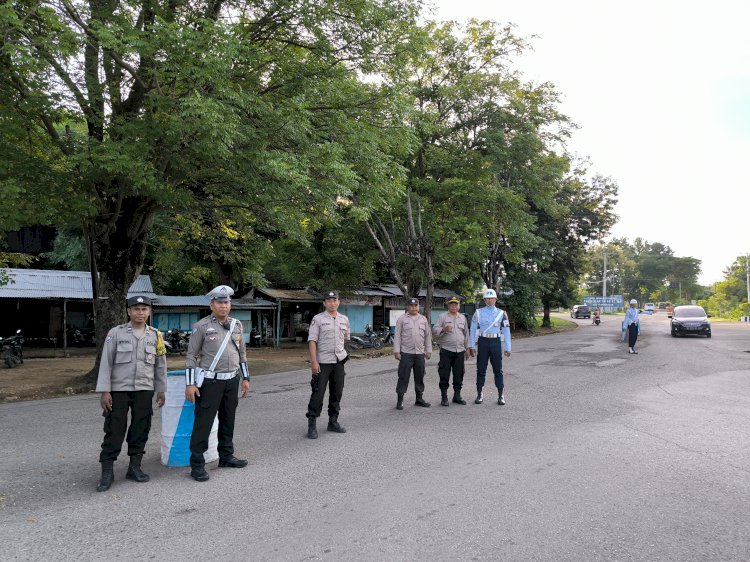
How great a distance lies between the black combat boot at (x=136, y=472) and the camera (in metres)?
5.03

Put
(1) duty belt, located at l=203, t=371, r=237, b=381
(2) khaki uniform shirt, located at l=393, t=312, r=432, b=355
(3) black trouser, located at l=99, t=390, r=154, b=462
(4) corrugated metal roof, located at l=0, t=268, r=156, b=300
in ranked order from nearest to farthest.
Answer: (3) black trouser, located at l=99, t=390, r=154, b=462 → (1) duty belt, located at l=203, t=371, r=237, b=381 → (2) khaki uniform shirt, located at l=393, t=312, r=432, b=355 → (4) corrugated metal roof, located at l=0, t=268, r=156, b=300

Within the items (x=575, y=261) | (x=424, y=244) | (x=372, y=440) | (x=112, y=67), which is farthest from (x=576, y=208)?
(x=372, y=440)

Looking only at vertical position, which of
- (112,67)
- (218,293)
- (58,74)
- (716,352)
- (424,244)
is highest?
(112,67)

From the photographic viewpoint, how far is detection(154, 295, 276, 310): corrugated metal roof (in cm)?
2333

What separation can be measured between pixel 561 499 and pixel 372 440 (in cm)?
257

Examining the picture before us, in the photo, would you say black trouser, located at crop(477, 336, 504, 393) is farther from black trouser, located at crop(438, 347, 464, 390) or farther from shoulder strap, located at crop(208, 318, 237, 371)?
shoulder strap, located at crop(208, 318, 237, 371)

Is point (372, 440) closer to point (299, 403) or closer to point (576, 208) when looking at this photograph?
point (299, 403)

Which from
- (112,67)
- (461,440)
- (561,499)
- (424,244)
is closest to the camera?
(561,499)

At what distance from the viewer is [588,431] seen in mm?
6922

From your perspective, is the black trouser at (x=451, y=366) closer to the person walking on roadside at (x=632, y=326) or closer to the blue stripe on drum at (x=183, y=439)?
the blue stripe on drum at (x=183, y=439)

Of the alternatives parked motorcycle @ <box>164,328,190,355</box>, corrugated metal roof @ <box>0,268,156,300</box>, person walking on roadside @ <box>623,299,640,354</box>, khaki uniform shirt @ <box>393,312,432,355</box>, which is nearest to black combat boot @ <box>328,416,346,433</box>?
khaki uniform shirt @ <box>393,312,432,355</box>

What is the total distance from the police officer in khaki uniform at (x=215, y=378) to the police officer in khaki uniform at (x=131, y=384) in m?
0.33

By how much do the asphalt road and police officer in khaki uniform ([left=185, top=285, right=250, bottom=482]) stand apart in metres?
0.31

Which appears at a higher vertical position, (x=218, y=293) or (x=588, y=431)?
(x=218, y=293)
